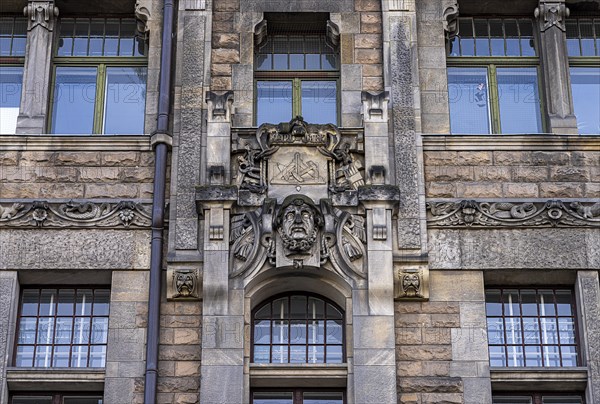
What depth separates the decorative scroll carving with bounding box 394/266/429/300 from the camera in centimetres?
2067

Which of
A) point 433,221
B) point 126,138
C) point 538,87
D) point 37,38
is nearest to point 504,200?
point 433,221

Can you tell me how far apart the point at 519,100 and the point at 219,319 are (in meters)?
6.47

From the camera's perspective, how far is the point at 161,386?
2009 centimetres

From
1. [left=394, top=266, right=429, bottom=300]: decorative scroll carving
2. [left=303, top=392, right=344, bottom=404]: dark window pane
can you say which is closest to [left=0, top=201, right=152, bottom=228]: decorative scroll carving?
[left=303, top=392, right=344, bottom=404]: dark window pane

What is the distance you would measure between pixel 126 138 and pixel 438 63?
5.19 meters

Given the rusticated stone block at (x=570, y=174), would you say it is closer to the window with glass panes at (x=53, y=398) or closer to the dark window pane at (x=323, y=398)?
the dark window pane at (x=323, y=398)

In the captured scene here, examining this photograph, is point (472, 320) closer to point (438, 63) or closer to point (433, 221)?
point (433, 221)

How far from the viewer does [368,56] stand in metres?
22.8

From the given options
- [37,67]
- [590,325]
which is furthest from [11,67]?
[590,325]

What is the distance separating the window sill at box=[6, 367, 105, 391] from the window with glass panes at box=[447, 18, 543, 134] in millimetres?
6996

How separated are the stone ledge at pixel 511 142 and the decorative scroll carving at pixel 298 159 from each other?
1357mm

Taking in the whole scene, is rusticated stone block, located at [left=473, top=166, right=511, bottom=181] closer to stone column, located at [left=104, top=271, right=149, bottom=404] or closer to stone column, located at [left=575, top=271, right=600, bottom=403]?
stone column, located at [left=575, top=271, right=600, bottom=403]

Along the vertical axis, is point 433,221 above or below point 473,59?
below

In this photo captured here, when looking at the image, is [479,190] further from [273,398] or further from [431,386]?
[273,398]
